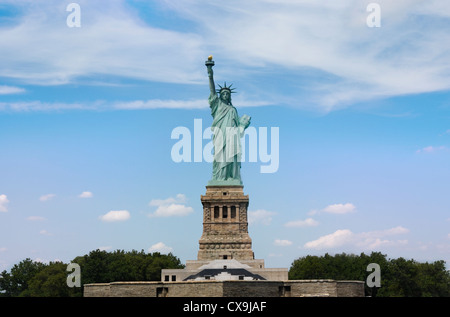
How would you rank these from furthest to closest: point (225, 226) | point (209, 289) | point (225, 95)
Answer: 1. point (225, 95)
2. point (225, 226)
3. point (209, 289)

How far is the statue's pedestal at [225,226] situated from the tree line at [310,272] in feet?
42.2

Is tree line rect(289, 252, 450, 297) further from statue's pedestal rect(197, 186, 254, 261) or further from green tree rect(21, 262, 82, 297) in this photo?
green tree rect(21, 262, 82, 297)

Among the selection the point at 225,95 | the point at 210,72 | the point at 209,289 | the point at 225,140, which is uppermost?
the point at 210,72

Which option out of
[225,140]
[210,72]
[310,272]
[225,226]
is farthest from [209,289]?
[310,272]

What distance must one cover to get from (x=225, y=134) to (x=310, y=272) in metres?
19.0

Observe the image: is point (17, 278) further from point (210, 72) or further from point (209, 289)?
point (209, 289)

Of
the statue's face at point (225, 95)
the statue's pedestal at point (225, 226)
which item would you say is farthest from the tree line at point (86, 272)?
the statue's face at point (225, 95)

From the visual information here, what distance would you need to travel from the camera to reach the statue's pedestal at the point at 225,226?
269 feet

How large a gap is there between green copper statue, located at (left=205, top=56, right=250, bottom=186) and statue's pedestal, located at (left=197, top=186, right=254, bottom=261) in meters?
1.63

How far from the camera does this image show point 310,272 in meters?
92.8

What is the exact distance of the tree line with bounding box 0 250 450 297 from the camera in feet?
294
